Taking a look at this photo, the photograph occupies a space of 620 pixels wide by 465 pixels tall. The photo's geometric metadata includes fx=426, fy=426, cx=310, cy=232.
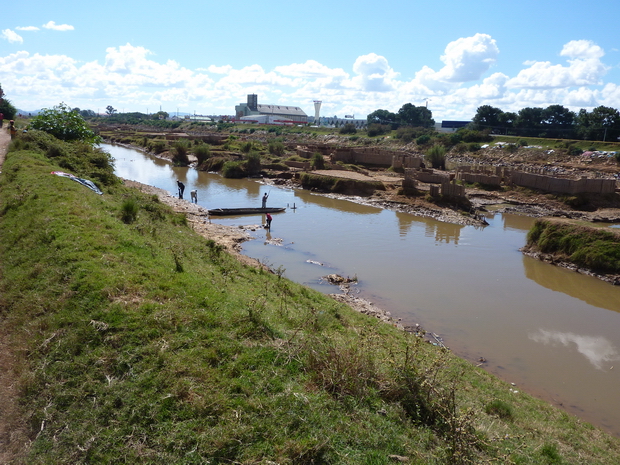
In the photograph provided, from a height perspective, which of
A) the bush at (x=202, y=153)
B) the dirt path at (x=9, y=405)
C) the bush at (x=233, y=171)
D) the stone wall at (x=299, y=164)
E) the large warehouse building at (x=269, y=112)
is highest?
the large warehouse building at (x=269, y=112)

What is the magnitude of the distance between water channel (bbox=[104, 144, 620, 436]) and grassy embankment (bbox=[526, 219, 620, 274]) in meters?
0.99

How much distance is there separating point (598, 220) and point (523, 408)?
28.5m

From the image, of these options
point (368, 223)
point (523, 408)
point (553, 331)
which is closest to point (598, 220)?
point (368, 223)

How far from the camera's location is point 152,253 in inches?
378

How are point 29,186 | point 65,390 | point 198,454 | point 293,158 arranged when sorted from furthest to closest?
point 293,158 < point 29,186 < point 65,390 < point 198,454

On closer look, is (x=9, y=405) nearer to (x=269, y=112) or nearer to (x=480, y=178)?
(x=480, y=178)

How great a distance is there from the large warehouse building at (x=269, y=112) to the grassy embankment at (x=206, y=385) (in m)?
157

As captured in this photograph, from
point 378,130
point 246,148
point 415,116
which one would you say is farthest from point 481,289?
point 415,116

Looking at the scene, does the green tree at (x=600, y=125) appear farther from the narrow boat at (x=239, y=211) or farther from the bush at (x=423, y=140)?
the narrow boat at (x=239, y=211)

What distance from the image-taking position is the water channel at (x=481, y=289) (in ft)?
38.5

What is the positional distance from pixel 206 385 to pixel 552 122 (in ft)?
291

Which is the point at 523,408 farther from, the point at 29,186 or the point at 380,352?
the point at 29,186

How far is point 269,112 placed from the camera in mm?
169625

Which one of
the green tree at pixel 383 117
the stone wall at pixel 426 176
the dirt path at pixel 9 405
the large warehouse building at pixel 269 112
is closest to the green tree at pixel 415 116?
the green tree at pixel 383 117
